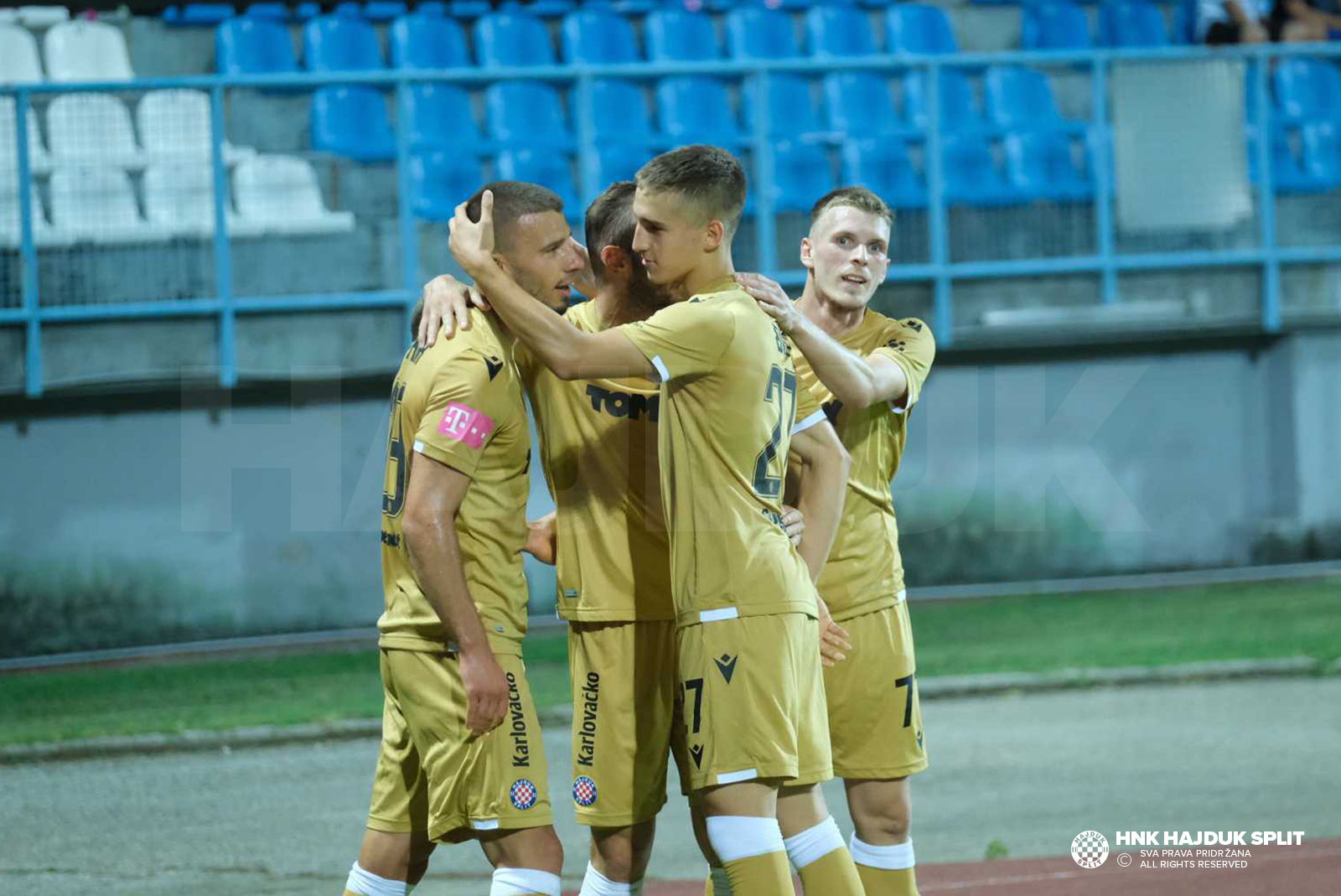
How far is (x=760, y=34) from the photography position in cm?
1599

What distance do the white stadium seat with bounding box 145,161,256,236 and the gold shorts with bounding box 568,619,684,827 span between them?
9.38 m

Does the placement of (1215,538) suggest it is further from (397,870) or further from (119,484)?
(397,870)

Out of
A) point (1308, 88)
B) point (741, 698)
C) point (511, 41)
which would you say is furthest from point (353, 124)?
point (741, 698)

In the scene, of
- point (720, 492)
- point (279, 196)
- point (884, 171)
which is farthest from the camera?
point (884, 171)

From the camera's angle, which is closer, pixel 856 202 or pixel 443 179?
pixel 856 202

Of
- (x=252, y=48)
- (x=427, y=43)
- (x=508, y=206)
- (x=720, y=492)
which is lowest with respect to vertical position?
(x=720, y=492)

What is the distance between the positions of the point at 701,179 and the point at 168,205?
32.2 feet

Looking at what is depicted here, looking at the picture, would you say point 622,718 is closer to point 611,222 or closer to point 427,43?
point 611,222

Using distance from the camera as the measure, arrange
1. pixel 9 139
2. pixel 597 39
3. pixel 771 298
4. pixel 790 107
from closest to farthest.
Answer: pixel 771 298
pixel 9 139
pixel 790 107
pixel 597 39

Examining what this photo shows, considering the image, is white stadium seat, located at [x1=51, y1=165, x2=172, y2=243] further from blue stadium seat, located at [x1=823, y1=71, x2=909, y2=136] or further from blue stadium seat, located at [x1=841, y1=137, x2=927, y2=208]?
blue stadium seat, located at [x1=823, y1=71, x2=909, y2=136]

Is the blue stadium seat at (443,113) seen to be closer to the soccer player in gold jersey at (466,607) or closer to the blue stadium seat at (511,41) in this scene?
the blue stadium seat at (511,41)

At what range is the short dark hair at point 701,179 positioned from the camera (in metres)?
4.09

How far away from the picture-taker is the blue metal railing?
12.8 m

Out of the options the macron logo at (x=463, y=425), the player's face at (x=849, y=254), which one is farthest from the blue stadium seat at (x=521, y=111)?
the macron logo at (x=463, y=425)
